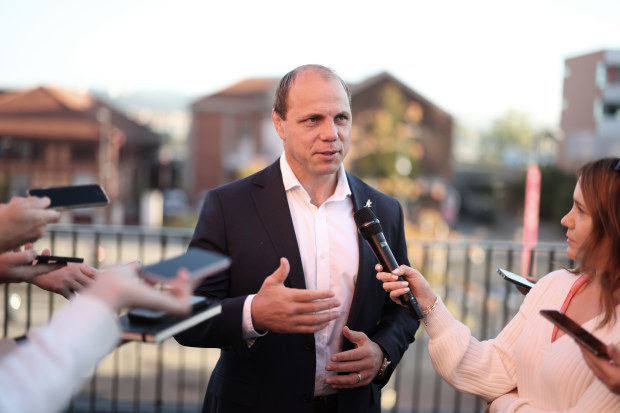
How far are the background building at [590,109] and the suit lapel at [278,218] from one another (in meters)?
26.2

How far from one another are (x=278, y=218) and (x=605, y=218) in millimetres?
1170

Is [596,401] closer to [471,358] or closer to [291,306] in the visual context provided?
[471,358]

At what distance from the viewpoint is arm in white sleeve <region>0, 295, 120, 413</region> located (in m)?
0.99

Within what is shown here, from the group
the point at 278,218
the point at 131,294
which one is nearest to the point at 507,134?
the point at 278,218

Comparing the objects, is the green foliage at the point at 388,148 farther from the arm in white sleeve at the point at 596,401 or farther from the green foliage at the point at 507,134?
the green foliage at the point at 507,134

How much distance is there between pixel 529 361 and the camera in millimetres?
1818

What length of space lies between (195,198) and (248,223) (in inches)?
1596

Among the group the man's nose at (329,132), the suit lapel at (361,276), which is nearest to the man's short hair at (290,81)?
the man's nose at (329,132)

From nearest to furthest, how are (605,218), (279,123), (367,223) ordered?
(605,218)
(367,223)
(279,123)

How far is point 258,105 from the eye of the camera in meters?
38.4

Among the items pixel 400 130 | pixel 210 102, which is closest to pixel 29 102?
pixel 210 102

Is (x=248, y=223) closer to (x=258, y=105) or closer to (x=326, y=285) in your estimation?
(x=326, y=285)

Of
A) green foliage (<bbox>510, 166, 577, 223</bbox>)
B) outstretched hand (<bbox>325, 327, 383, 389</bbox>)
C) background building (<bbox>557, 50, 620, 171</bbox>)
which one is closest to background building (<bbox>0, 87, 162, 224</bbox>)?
background building (<bbox>557, 50, 620, 171</bbox>)

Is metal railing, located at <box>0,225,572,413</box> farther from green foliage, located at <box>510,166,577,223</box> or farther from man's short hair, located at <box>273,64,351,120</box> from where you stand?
green foliage, located at <box>510,166,577,223</box>
